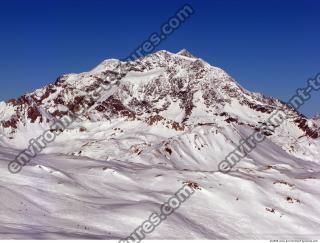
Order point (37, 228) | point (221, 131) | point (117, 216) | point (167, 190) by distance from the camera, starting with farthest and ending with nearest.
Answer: point (221, 131) < point (167, 190) < point (117, 216) < point (37, 228)

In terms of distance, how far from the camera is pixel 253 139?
5600 inches

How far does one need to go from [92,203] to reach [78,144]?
314 feet

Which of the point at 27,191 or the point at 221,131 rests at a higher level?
the point at 221,131

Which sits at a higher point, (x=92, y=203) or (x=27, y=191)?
(x=27, y=191)

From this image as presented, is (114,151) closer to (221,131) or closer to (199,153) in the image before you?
(199,153)

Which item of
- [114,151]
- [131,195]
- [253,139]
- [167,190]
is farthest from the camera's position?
[253,139]

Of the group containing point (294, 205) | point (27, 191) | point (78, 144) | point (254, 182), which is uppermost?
point (78, 144)

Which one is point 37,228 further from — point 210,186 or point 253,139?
point 253,139

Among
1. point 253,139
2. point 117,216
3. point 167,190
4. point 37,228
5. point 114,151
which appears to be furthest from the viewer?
point 253,139

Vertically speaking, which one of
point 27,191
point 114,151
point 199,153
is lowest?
point 27,191

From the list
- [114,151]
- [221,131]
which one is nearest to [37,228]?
[114,151]

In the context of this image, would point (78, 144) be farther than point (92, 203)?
Yes

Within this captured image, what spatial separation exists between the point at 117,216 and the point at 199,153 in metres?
81.8

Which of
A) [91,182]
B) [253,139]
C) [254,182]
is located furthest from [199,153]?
[91,182]
